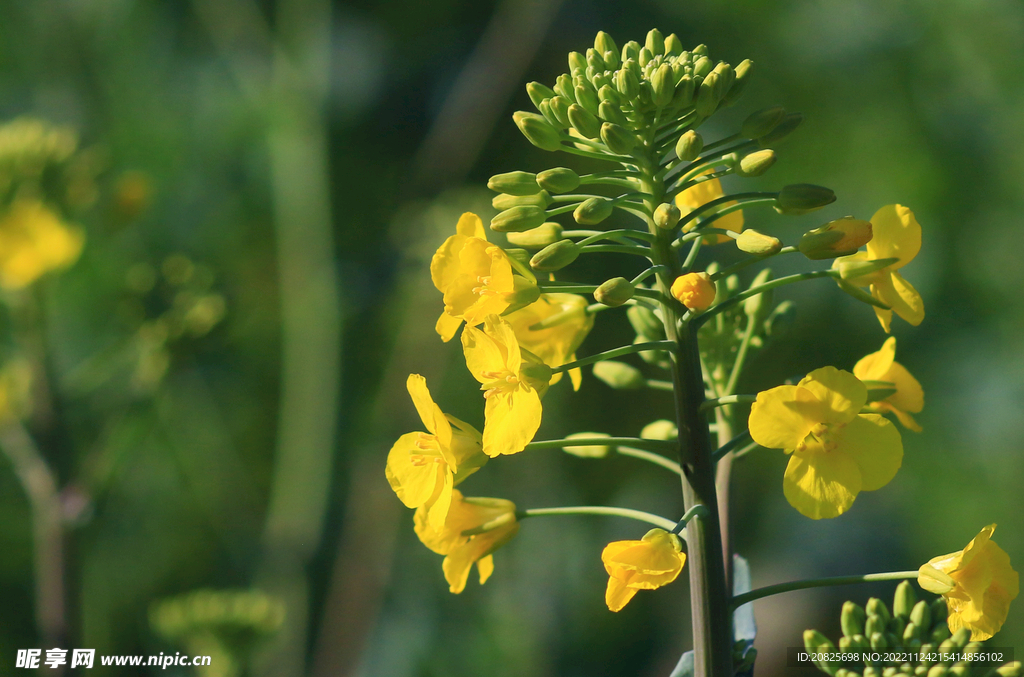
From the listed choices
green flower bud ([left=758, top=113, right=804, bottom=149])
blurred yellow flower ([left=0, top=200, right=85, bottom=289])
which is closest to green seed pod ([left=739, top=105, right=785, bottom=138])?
green flower bud ([left=758, top=113, right=804, bottom=149])

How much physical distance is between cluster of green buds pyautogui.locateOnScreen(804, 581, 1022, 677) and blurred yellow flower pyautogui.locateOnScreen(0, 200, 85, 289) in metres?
1.00

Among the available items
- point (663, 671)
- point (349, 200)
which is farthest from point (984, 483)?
point (349, 200)

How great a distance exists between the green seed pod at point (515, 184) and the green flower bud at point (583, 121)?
0.13ft

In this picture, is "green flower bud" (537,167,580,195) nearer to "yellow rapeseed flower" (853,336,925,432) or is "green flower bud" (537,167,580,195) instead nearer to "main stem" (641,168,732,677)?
"main stem" (641,168,732,677)

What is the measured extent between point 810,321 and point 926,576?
4.10 feet

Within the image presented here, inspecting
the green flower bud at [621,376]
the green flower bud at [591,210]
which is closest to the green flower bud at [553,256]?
the green flower bud at [591,210]

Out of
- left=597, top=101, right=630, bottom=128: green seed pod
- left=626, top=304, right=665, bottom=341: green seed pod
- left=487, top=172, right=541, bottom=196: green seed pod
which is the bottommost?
left=626, top=304, right=665, bottom=341: green seed pod

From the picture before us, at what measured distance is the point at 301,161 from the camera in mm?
1798

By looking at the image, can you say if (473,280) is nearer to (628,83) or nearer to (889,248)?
(628,83)

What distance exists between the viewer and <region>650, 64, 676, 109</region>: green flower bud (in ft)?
1.37

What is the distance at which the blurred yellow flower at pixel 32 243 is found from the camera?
1.01 m

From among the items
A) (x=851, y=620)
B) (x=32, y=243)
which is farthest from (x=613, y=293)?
(x=32, y=243)

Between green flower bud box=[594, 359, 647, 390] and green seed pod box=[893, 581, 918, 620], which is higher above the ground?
green flower bud box=[594, 359, 647, 390]

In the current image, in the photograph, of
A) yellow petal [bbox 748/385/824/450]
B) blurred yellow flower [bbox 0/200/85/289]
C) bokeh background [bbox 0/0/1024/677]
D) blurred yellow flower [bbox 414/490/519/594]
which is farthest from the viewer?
bokeh background [bbox 0/0/1024/677]
